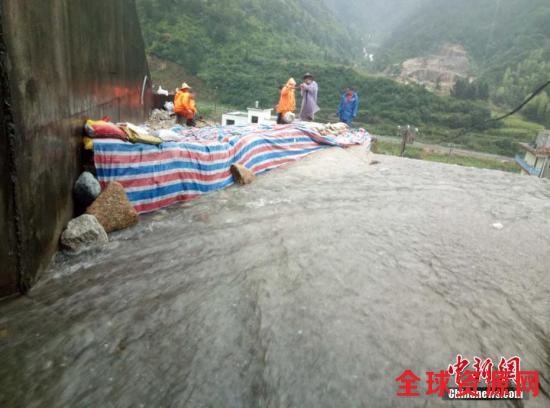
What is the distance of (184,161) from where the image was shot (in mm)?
5129

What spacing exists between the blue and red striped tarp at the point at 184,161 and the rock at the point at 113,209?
329 millimetres

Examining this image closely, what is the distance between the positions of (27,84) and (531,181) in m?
7.63

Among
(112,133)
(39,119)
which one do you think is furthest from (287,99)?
(39,119)

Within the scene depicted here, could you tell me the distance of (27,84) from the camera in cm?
285

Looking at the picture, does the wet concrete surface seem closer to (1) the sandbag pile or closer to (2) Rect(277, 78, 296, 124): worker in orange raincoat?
(1) the sandbag pile

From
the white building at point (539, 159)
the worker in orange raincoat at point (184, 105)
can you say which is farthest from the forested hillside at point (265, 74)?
the worker in orange raincoat at point (184, 105)

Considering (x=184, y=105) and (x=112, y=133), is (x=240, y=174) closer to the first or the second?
(x=112, y=133)

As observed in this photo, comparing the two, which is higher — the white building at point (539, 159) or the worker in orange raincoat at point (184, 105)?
the worker in orange raincoat at point (184, 105)

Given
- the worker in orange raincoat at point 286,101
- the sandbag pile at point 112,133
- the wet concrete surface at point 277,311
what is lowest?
the wet concrete surface at point 277,311

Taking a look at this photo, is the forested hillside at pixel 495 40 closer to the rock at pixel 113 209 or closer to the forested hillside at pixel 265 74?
the forested hillside at pixel 265 74

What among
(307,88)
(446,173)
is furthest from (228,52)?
(446,173)

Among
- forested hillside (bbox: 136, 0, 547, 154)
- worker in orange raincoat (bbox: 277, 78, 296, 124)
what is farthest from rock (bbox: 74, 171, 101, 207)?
forested hillside (bbox: 136, 0, 547, 154)

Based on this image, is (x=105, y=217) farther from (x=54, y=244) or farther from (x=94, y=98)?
(x=94, y=98)

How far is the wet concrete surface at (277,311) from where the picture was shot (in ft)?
7.20
